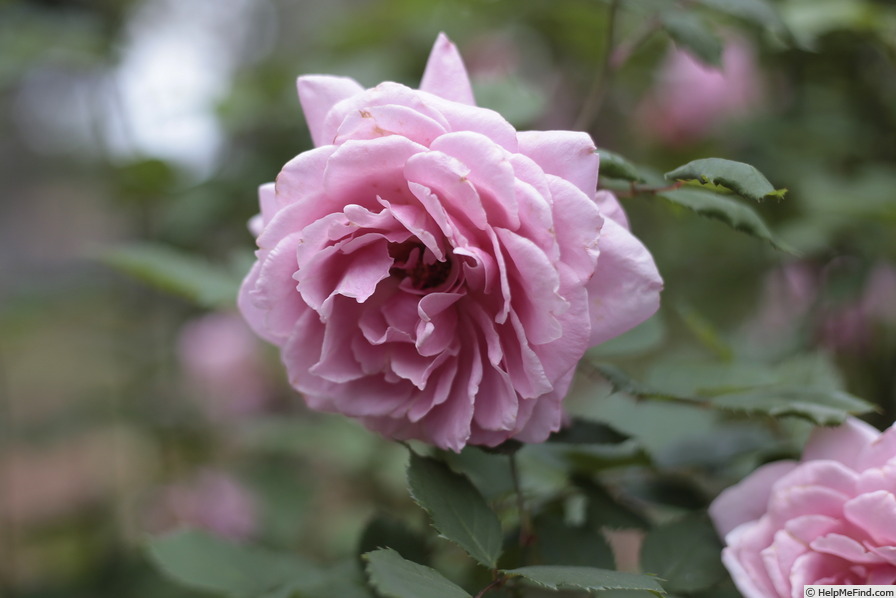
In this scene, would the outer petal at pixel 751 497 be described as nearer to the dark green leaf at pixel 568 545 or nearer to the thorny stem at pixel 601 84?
the dark green leaf at pixel 568 545

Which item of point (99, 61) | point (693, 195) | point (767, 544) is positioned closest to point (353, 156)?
point (693, 195)

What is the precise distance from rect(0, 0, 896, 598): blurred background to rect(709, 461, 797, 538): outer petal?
0.51 ft

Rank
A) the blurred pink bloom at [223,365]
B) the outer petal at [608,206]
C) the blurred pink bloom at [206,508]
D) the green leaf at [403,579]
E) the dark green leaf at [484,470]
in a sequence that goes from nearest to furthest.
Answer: the green leaf at [403,579] < the outer petal at [608,206] < the dark green leaf at [484,470] < the blurred pink bloom at [206,508] < the blurred pink bloom at [223,365]

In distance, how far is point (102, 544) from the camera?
1712 millimetres

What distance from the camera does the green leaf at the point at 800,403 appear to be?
1.67 ft

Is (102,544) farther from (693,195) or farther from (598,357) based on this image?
(693,195)

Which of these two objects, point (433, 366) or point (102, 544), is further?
point (102, 544)

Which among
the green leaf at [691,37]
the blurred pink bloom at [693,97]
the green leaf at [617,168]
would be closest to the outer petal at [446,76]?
the green leaf at [617,168]

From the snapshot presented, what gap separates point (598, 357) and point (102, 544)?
1490 mm

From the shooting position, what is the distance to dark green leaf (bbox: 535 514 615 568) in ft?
1.81

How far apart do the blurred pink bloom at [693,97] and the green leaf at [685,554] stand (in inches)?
42.2

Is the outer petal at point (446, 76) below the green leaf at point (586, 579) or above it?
above

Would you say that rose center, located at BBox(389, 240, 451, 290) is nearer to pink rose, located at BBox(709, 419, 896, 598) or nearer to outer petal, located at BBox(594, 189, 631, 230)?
outer petal, located at BBox(594, 189, 631, 230)

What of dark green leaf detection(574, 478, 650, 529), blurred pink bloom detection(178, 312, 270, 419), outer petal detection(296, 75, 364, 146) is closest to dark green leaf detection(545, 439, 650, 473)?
dark green leaf detection(574, 478, 650, 529)
